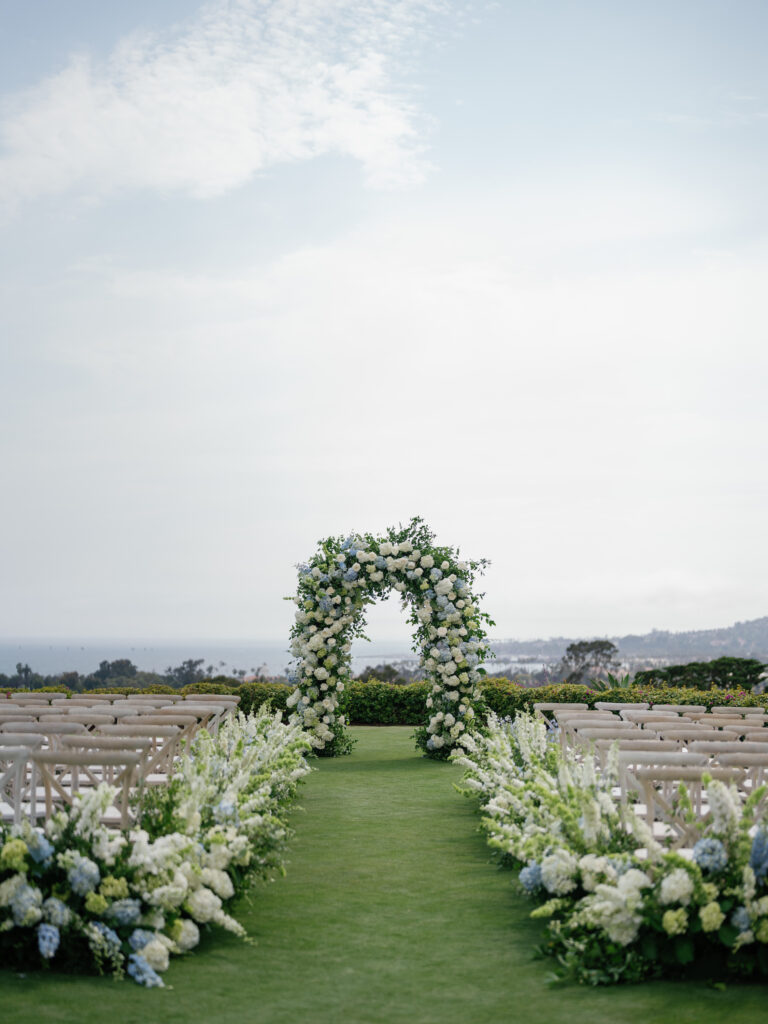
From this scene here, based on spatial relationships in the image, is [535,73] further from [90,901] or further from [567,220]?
[90,901]

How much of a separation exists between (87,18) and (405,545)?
922 cm

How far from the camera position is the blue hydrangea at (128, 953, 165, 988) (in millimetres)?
4785

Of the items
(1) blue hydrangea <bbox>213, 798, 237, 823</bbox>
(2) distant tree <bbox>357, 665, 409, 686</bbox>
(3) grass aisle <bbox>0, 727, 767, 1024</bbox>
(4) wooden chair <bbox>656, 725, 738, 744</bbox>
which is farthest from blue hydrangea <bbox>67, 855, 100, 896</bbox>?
(2) distant tree <bbox>357, 665, 409, 686</bbox>

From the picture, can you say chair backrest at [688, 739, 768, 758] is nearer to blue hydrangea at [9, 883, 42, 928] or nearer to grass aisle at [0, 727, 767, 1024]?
grass aisle at [0, 727, 767, 1024]

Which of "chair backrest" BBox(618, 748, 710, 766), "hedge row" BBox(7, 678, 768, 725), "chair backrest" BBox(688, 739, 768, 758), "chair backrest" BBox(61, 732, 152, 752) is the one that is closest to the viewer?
"chair backrest" BBox(618, 748, 710, 766)

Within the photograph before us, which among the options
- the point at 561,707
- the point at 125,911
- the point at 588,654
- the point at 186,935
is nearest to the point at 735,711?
the point at 561,707

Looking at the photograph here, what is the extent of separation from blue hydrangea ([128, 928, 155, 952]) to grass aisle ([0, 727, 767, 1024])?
0.68ft

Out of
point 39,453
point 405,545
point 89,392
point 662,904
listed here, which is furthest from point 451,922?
point 39,453

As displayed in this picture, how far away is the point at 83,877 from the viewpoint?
195 inches

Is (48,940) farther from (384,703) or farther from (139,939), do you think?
(384,703)

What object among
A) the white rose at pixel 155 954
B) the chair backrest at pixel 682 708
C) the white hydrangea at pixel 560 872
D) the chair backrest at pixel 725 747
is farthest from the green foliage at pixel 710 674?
the white rose at pixel 155 954

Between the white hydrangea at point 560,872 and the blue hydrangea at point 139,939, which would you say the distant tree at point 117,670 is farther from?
the white hydrangea at point 560,872

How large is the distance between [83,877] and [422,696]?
1407 cm

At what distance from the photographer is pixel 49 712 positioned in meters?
10.0
